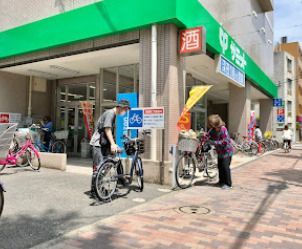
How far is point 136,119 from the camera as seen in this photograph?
23.1 feet

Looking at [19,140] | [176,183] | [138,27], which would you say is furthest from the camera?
[19,140]

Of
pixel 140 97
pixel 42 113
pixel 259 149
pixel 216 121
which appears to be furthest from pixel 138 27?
pixel 259 149

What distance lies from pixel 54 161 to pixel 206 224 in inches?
222

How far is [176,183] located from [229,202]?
4.41 ft

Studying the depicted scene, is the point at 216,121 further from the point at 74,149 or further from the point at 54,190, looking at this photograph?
the point at 74,149

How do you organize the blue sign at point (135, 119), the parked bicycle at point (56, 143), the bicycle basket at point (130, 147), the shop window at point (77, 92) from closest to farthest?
the bicycle basket at point (130, 147), the blue sign at point (135, 119), the parked bicycle at point (56, 143), the shop window at point (77, 92)

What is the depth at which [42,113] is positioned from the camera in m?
13.5

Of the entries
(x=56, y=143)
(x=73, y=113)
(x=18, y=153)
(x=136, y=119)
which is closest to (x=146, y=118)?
(x=136, y=119)

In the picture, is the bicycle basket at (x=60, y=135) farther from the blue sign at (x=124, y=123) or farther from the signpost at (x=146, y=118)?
the signpost at (x=146, y=118)

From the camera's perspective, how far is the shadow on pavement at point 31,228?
346 centimetres

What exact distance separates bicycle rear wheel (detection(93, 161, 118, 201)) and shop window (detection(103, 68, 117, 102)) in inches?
266

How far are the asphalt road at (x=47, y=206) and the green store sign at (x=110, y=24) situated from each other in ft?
12.9

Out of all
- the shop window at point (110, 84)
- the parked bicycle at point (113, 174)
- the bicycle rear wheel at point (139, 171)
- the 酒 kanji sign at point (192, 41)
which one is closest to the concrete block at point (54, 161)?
the parked bicycle at point (113, 174)

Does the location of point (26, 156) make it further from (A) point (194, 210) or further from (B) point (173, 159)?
(A) point (194, 210)
